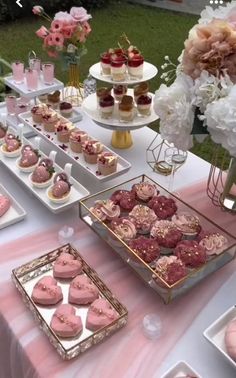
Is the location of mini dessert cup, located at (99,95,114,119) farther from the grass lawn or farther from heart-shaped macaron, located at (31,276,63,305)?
the grass lawn

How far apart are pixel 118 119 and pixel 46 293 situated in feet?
2.36

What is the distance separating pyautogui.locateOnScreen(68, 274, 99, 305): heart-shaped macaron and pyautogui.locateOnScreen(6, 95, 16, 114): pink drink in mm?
949

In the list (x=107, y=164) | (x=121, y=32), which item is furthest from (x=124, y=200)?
(x=121, y=32)

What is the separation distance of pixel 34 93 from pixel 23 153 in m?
0.38

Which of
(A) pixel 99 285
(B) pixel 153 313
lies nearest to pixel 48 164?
(A) pixel 99 285

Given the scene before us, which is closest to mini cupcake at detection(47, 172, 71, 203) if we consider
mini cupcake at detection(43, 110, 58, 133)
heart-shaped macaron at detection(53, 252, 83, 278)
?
heart-shaped macaron at detection(53, 252, 83, 278)

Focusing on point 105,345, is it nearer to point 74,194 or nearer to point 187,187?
point 74,194

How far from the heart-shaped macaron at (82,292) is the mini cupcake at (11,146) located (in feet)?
1.92

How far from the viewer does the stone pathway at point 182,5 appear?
5812 mm

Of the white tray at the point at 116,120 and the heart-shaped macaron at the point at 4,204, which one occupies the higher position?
the white tray at the point at 116,120

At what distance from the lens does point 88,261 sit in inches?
44.6

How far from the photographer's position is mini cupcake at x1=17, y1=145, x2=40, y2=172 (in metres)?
1.37

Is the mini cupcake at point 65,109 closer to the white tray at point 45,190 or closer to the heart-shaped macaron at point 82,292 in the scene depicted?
the white tray at point 45,190

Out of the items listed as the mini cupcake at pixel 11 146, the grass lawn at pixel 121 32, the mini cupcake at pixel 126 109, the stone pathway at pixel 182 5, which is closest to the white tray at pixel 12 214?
the mini cupcake at pixel 11 146
